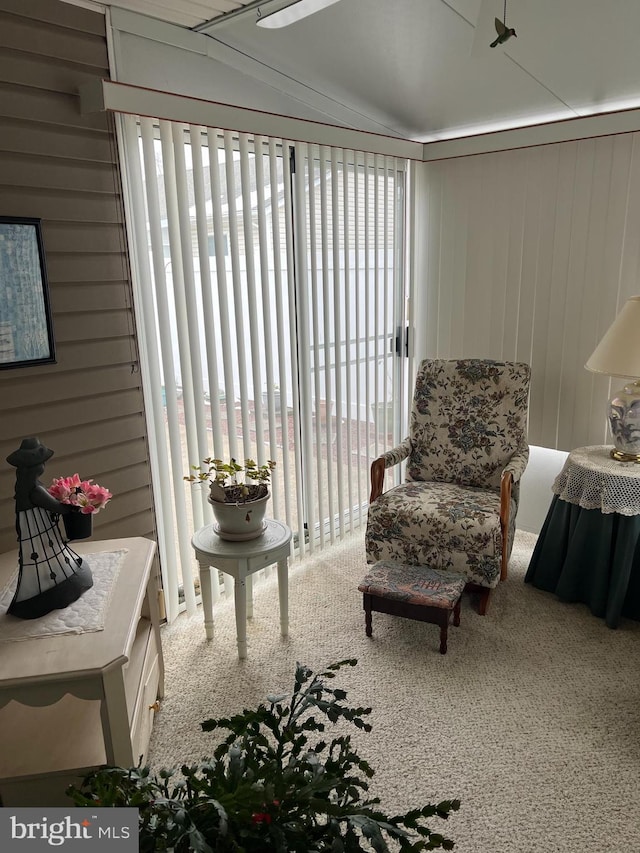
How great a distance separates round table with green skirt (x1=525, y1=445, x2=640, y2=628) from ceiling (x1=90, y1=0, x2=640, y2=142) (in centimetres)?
170

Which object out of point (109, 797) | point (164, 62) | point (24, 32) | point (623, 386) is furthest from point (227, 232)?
point (109, 797)

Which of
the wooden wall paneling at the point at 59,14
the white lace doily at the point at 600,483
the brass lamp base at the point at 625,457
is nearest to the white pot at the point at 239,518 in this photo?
the white lace doily at the point at 600,483

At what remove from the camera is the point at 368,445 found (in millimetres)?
3723

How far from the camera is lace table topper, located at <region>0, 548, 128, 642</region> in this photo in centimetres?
164

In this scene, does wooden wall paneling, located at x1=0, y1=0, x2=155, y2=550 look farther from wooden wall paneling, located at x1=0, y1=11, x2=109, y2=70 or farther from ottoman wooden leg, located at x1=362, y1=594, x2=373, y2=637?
ottoman wooden leg, located at x1=362, y1=594, x2=373, y2=637

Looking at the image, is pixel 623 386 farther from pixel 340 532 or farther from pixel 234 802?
pixel 234 802

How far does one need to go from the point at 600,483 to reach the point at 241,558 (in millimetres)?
1578

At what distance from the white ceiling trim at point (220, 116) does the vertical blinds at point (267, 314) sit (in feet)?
0.25

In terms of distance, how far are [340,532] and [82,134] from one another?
2398 mm

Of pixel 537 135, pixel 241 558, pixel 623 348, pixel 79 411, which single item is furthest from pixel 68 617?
pixel 537 135

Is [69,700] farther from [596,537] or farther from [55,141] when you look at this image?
[596,537]

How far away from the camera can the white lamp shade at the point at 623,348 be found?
104 inches

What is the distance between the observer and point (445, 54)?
2773mm

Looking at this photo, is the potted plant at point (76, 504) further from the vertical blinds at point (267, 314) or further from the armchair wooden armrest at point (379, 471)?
the armchair wooden armrest at point (379, 471)
